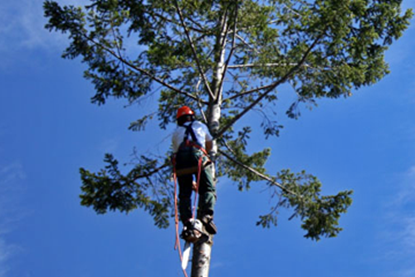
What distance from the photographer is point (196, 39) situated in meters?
12.9

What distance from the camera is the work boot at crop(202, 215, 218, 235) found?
29.8ft

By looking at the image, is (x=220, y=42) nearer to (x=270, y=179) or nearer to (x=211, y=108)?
(x=211, y=108)

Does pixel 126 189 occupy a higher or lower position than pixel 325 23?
lower

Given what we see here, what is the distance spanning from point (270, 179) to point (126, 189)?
10.2 ft

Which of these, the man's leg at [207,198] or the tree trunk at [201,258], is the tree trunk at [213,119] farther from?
the man's leg at [207,198]

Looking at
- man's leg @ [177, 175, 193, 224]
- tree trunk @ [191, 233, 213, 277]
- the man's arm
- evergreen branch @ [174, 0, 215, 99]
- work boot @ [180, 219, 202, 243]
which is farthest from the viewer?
evergreen branch @ [174, 0, 215, 99]

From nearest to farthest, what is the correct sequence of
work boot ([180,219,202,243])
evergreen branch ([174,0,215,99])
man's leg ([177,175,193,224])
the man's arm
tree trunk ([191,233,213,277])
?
work boot ([180,219,202,243]) < man's leg ([177,175,193,224]) < tree trunk ([191,233,213,277]) < the man's arm < evergreen branch ([174,0,215,99])

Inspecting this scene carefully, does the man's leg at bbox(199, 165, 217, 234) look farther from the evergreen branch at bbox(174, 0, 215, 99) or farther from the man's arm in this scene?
the evergreen branch at bbox(174, 0, 215, 99)

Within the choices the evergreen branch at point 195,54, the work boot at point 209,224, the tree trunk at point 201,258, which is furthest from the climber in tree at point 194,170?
the evergreen branch at point 195,54

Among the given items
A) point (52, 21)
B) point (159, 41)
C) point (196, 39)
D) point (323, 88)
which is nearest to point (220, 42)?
point (196, 39)

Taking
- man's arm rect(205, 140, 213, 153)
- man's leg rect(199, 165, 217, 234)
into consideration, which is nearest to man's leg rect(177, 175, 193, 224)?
man's leg rect(199, 165, 217, 234)

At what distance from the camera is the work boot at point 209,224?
29.8 feet

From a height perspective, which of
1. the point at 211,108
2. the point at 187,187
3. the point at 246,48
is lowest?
the point at 187,187

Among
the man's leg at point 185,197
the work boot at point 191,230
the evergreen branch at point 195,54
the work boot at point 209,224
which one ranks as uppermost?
the evergreen branch at point 195,54
